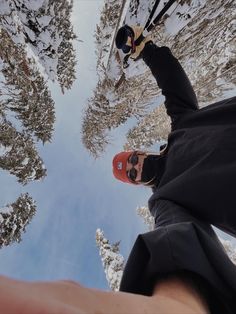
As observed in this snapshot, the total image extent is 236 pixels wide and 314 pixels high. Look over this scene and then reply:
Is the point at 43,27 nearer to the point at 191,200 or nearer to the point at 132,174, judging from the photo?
the point at 132,174

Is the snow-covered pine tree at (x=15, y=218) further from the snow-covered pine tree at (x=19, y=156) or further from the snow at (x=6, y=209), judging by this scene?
the snow-covered pine tree at (x=19, y=156)

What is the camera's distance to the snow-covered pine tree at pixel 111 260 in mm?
13242

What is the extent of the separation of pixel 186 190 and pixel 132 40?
81.7 inches

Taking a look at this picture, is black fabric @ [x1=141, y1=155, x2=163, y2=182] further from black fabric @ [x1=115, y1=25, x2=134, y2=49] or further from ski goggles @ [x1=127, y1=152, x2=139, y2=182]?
black fabric @ [x1=115, y1=25, x2=134, y2=49]

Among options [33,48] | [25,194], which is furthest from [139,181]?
[25,194]

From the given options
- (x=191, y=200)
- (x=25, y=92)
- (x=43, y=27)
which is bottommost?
(x=191, y=200)

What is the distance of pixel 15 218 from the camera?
13688 mm

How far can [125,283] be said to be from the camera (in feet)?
4.13

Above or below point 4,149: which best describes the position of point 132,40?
above

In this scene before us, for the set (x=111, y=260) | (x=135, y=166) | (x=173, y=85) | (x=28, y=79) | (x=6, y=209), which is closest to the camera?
(x=173, y=85)

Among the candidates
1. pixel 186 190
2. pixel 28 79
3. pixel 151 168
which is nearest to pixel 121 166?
pixel 151 168

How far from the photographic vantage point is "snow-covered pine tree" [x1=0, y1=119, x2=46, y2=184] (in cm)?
1209

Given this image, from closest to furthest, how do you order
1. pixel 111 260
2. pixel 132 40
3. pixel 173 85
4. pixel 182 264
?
pixel 182 264, pixel 173 85, pixel 132 40, pixel 111 260

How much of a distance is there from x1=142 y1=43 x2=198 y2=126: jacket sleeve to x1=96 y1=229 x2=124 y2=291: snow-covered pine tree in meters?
11.3
